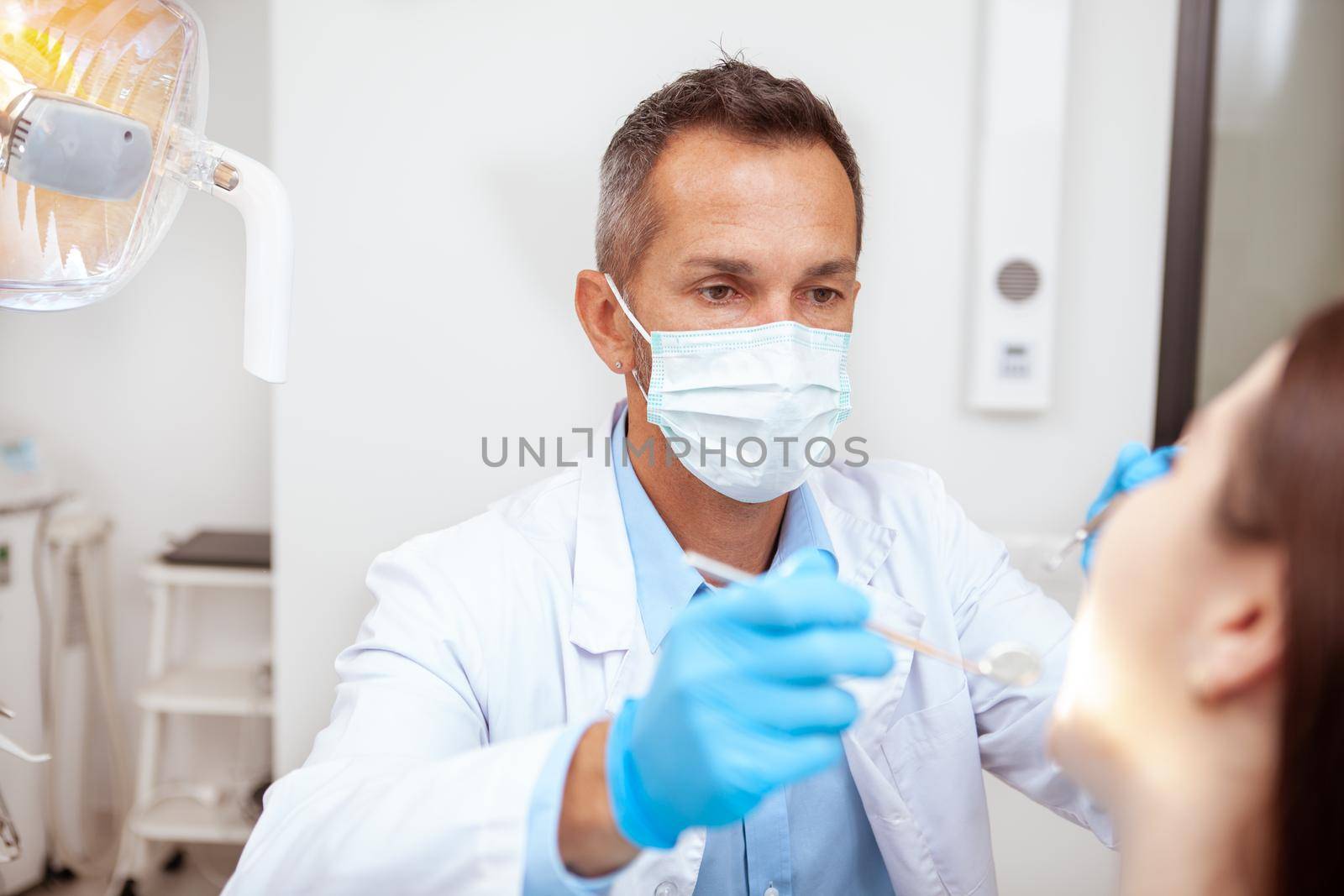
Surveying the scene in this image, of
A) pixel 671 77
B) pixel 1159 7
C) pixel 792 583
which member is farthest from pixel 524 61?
pixel 792 583

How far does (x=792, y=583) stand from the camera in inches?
28.2

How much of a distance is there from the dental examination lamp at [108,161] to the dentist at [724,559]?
407 millimetres

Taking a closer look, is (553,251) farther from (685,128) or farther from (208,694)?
(208,694)

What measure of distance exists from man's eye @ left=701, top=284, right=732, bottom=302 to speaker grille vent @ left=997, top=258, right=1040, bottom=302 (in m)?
0.61

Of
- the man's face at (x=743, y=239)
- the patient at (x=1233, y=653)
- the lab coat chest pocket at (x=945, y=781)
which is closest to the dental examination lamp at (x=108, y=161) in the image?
the man's face at (x=743, y=239)

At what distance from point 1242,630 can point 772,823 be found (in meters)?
0.75

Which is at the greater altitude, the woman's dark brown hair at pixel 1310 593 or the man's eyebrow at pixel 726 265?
the man's eyebrow at pixel 726 265

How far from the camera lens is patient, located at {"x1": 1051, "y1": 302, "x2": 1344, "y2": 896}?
544mm

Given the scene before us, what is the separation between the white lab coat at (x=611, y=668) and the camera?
1.02m

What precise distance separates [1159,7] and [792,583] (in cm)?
148

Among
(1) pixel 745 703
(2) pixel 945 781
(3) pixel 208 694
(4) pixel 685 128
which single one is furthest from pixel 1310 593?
(3) pixel 208 694

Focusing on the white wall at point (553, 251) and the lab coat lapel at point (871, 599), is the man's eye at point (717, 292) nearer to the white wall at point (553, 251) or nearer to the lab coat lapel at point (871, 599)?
the lab coat lapel at point (871, 599)

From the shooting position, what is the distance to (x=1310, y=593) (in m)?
0.54

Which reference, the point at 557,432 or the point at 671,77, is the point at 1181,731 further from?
the point at 671,77
